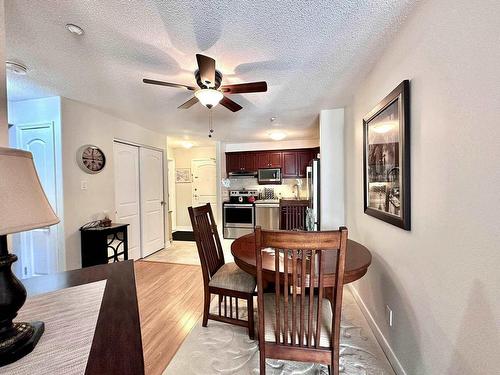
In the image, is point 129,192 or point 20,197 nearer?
point 20,197

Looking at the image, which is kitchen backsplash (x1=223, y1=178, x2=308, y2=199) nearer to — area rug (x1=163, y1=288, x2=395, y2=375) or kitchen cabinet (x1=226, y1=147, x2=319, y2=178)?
kitchen cabinet (x1=226, y1=147, x2=319, y2=178)

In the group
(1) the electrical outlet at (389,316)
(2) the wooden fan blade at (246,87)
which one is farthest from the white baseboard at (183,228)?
(1) the electrical outlet at (389,316)

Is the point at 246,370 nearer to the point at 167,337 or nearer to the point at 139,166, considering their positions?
the point at 167,337

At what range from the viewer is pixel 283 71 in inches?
79.8

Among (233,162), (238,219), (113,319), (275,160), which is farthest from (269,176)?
(113,319)

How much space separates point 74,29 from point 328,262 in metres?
2.28

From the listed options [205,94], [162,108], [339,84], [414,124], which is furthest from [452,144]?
[162,108]

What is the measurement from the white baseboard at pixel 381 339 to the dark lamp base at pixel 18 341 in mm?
1965

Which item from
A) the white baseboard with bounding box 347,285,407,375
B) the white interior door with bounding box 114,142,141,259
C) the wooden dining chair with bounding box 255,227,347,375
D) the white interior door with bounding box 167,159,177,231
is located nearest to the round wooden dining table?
the wooden dining chair with bounding box 255,227,347,375

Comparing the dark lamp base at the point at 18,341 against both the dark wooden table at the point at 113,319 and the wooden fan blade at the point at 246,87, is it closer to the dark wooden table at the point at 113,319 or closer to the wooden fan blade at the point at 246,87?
the dark wooden table at the point at 113,319

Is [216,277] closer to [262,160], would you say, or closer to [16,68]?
[16,68]

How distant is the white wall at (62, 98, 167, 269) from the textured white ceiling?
0.97 ft

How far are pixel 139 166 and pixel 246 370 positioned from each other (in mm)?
3488

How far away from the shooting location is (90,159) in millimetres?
2949
